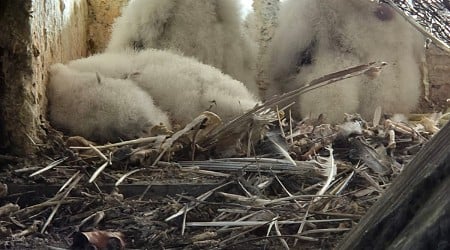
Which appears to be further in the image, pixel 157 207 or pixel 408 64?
pixel 408 64

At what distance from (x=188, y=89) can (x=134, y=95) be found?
0.63 feet

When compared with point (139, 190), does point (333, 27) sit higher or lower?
higher

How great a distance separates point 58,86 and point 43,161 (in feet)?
1.48

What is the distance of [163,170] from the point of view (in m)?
2.15

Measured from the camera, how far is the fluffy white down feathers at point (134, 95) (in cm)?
251

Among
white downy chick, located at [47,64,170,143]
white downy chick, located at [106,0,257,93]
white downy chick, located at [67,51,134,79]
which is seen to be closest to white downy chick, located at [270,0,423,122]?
white downy chick, located at [106,0,257,93]

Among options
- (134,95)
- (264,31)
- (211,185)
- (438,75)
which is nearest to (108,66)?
(134,95)

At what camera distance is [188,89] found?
2.62 metres

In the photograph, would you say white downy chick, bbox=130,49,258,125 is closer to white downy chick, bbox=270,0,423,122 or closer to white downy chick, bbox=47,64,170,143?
white downy chick, bbox=47,64,170,143

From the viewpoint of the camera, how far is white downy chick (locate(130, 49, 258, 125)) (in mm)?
2551

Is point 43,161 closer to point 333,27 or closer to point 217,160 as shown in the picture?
point 217,160

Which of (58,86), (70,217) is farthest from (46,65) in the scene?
(70,217)

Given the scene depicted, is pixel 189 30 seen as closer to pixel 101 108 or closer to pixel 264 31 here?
pixel 264 31

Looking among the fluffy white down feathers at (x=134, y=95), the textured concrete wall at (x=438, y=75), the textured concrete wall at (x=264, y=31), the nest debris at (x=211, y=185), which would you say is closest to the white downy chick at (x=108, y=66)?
A: the fluffy white down feathers at (x=134, y=95)
